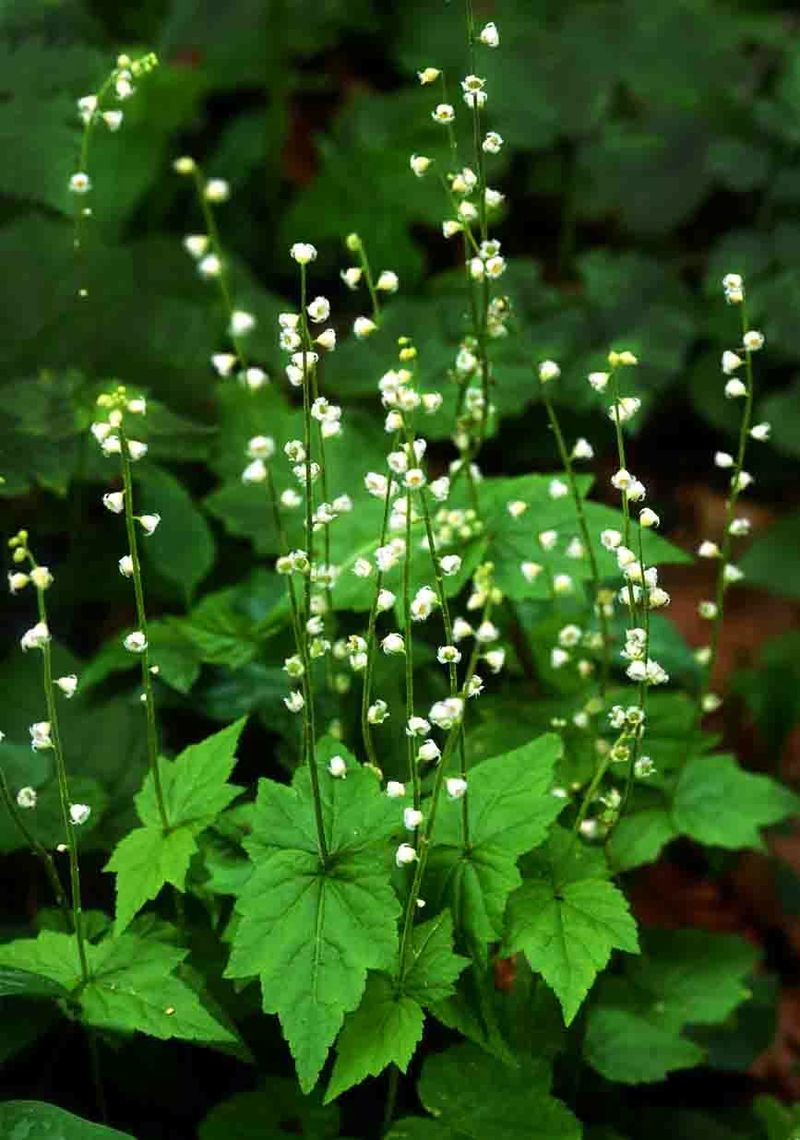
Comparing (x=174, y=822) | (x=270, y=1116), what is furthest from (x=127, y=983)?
(x=270, y=1116)

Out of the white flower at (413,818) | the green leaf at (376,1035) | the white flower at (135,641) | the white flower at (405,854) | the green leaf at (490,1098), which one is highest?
the white flower at (135,641)

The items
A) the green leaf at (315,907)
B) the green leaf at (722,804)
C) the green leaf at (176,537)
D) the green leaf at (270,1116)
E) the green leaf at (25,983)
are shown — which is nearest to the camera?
the green leaf at (315,907)

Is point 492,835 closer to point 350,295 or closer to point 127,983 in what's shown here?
point 127,983

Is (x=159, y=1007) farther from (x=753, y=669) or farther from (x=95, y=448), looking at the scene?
(x=753, y=669)

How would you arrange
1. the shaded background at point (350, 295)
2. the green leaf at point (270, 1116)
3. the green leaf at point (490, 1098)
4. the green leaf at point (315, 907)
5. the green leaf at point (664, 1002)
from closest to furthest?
the green leaf at point (315, 907), the green leaf at point (490, 1098), the green leaf at point (270, 1116), the green leaf at point (664, 1002), the shaded background at point (350, 295)

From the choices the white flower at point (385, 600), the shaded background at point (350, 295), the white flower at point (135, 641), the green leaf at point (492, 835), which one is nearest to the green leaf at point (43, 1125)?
the shaded background at point (350, 295)

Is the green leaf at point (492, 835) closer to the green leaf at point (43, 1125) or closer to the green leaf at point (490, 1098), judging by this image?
the green leaf at point (490, 1098)

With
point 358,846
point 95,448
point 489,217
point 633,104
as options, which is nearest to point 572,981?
point 358,846
